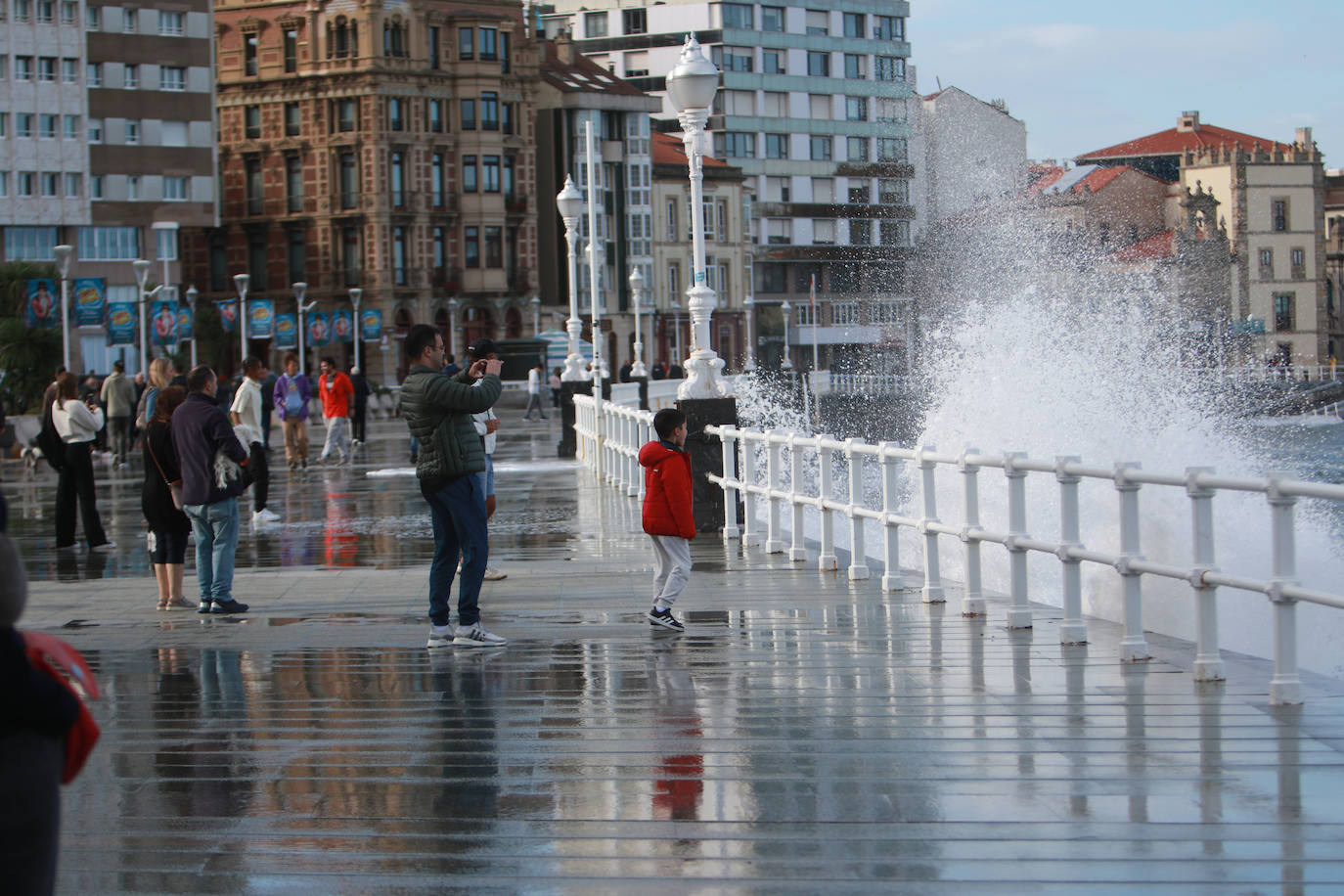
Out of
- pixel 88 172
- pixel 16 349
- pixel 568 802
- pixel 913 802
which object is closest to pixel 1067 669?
pixel 913 802

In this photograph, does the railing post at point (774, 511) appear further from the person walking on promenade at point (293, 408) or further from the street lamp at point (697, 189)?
the person walking on promenade at point (293, 408)

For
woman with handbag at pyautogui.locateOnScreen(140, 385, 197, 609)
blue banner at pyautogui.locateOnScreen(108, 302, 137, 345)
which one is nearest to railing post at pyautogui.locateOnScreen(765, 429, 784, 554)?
woman with handbag at pyautogui.locateOnScreen(140, 385, 197, 609)

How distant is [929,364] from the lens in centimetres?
10038

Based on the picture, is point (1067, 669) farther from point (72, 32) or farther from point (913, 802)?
point (72, 32)

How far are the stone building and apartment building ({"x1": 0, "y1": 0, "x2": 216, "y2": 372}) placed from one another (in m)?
2.71

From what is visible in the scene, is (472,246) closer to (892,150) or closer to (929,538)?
(892,150)

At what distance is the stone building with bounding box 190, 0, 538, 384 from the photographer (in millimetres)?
80750

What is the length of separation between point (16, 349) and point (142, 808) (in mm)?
52195

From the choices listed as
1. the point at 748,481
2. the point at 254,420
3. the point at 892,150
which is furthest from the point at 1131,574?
the point at 892,150

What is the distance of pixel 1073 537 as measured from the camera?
933 centimetres

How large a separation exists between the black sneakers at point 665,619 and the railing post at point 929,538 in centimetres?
190

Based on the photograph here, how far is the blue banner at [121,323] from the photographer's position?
47.2m

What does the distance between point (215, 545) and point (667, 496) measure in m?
3.32

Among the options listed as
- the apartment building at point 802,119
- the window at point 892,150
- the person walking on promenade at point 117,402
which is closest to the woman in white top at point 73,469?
the person walking on promenade at point 117,402
